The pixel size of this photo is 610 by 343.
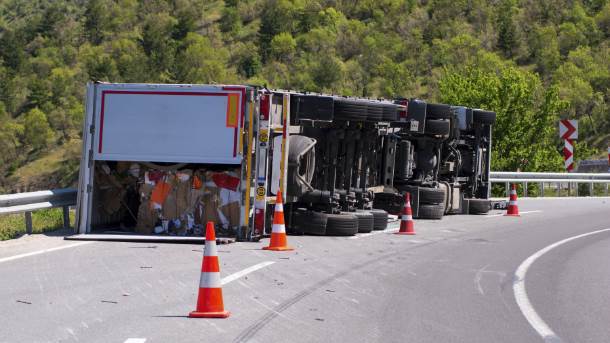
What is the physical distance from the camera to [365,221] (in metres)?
17.9

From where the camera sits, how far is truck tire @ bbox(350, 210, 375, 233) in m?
17.9

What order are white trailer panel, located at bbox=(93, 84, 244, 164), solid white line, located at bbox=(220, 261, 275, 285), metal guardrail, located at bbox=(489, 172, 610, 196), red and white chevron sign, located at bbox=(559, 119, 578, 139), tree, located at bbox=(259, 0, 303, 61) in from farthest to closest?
tree, located at bbox=(259, 0, 303, 61) < red and white chevron sign, located at bbox=(559, 119, 578, 139) < metal guardrail, located at bbox=(489, 172, 610, 196) < white trailer panel, located at bbox=(93, 84, 244, 164) < solid white line, located at bbox=(220, 261, 275, 285)

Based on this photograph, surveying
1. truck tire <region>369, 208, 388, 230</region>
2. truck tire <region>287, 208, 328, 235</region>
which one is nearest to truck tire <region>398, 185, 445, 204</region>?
truck tire <region>369, 208, 388, 230</region>

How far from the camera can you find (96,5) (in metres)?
136

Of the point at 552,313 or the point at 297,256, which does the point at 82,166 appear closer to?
the point at 297,256

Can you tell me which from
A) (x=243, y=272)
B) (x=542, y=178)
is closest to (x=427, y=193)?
(x=243, y=272)

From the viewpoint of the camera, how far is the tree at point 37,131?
343ft

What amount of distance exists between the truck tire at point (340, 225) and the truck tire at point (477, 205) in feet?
26.1

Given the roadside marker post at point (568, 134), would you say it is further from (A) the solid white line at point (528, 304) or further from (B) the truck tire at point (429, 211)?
(A) the solid white line at point (528, 304)

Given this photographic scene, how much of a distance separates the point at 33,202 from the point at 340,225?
5.00 metres

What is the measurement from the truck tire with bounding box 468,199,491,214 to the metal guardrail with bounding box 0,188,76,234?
438 inches

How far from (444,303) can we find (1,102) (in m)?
113

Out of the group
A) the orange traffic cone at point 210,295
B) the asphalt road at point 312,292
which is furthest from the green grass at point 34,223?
the orange traffic cone at point 210,295

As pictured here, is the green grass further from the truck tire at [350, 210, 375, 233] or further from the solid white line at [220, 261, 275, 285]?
the truck tire at [350, 210, 375, 233]
